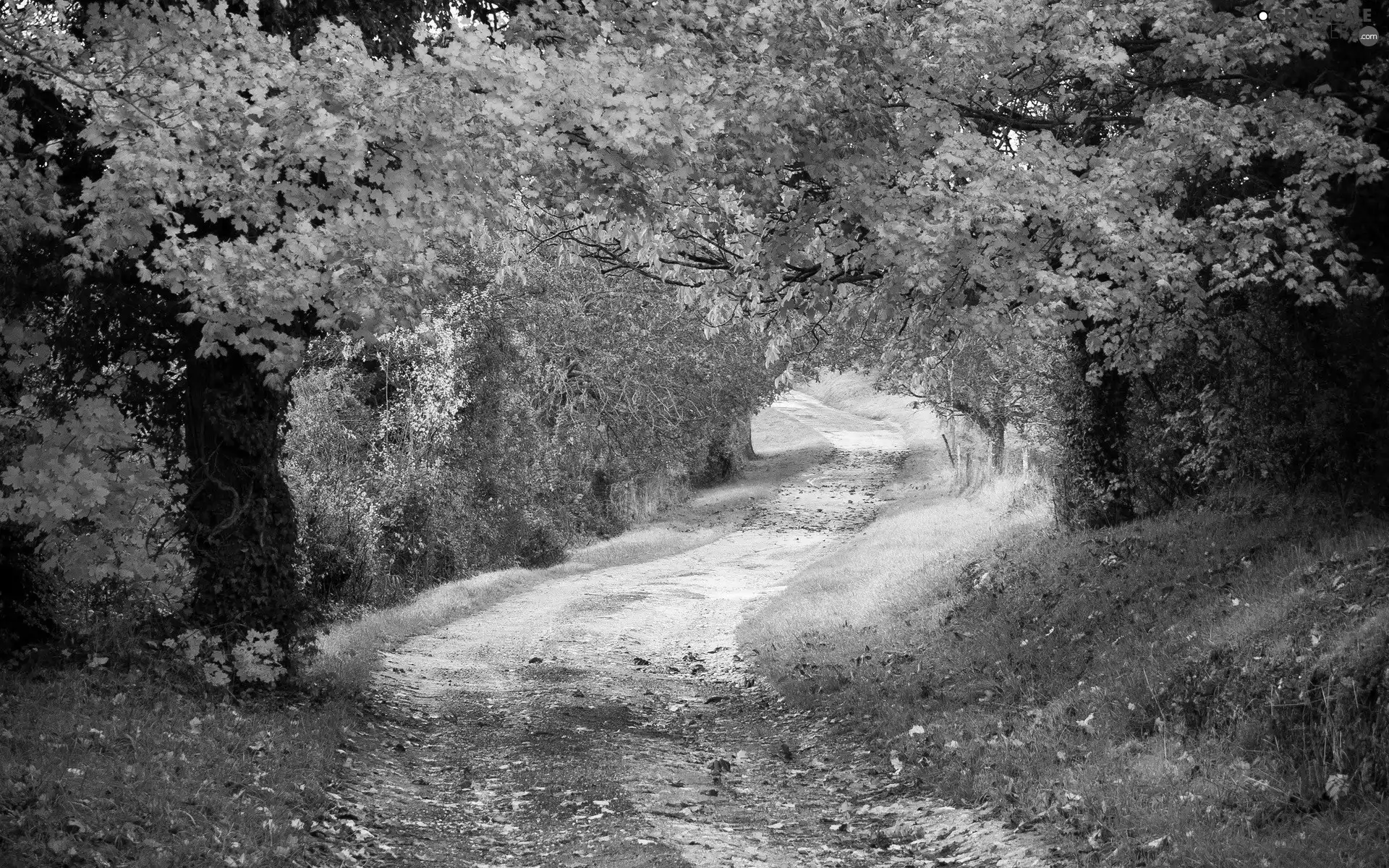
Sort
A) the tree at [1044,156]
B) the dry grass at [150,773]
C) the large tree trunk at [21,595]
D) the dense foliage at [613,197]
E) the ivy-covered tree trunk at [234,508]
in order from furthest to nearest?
the ivy-covered tree trunk at [234,508]
the large tree trunk at [21,595]
the tree at [1044,156]
the dense foliage at [613,197]
the dry grass at [150,773]

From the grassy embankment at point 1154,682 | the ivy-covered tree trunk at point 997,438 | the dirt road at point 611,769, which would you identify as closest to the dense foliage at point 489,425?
the dirt road at point 611,769

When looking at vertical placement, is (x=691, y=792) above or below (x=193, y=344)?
below

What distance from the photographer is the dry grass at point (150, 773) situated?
6.66 metres

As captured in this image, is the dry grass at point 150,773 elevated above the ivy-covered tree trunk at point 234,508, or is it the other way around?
the ivy-covered tree trunk at point 234,508

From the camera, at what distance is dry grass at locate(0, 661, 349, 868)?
6.66 metres

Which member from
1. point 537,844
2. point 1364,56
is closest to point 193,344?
point 537,844

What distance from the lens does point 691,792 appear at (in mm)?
9539

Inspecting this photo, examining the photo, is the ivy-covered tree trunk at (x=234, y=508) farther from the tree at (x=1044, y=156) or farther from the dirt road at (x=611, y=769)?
the tree at (x=1044, y=156)

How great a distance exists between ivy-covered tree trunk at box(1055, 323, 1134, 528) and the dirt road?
5.78 m

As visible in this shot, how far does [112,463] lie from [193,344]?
6.45 ft

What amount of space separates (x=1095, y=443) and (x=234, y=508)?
1186 centimetres

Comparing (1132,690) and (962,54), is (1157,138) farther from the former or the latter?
(1132,690)

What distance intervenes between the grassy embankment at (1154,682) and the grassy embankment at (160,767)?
486 cm

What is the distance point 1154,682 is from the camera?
9227mm
